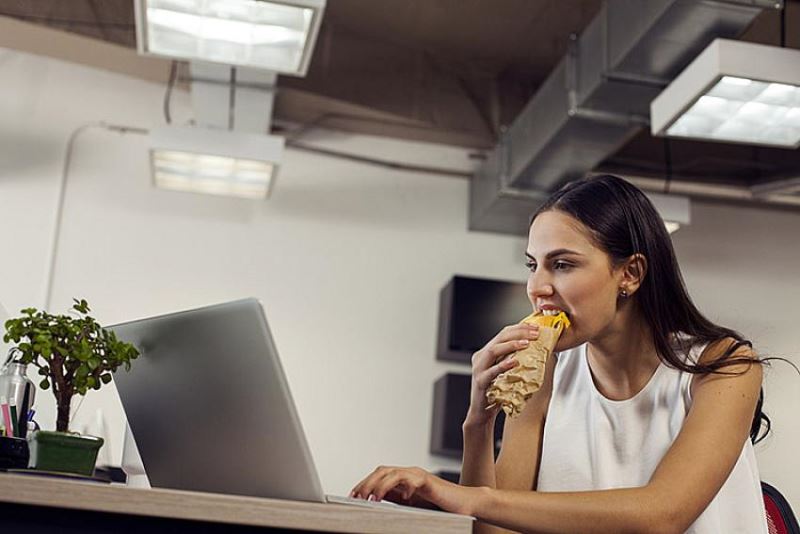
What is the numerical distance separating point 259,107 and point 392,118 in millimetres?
815

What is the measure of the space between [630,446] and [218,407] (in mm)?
705

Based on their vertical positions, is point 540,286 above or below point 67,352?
above

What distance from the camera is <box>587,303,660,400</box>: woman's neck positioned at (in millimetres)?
1590

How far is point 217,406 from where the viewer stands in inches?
43.8

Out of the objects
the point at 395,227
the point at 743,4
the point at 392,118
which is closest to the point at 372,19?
the point at 392,118

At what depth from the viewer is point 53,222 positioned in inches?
183

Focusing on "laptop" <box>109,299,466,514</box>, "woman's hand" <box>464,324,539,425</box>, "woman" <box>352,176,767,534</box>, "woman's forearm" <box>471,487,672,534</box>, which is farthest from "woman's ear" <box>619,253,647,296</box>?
"laptop" <box>109,299,466,514</box>

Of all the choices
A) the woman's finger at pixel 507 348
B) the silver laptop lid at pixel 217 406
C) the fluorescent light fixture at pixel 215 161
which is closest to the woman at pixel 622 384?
the woman's finger at pixel 507 348

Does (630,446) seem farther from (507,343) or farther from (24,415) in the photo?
(24,415)

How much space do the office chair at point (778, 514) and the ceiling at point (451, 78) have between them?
3.00 m

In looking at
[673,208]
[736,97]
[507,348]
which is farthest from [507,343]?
[673,208]

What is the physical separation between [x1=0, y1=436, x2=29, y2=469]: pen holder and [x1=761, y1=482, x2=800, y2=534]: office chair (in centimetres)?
113

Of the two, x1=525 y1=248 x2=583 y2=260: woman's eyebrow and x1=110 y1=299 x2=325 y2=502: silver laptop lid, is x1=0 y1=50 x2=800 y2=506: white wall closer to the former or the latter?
x1=525 y1=248 x2=583 y2=260: woman's eyebrow

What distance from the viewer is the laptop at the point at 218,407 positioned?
1.01 m
